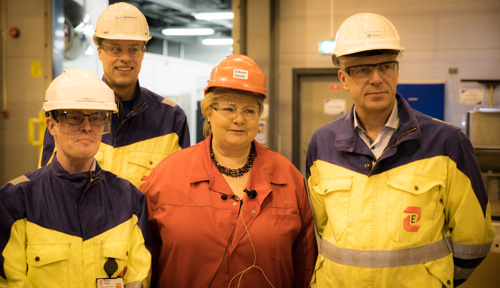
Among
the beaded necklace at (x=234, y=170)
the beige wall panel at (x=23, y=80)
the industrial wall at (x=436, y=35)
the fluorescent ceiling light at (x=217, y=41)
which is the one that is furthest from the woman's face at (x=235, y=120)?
the fluorescent ceiling light at (x=217, y=41)

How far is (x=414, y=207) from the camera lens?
1.96 metres

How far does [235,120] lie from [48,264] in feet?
3.11

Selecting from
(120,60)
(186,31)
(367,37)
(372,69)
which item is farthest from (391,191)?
(186,31)

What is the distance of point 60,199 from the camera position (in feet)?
5.76

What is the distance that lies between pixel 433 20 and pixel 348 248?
4.70m

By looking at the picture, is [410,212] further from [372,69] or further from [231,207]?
[231,207]

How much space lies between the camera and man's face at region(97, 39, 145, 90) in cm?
252

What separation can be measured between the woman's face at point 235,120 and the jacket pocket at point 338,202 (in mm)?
429

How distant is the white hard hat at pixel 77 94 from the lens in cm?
176

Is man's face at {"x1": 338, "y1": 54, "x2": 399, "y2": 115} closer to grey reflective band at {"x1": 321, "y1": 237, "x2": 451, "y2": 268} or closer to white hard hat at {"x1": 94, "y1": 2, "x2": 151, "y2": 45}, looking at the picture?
grey reflective band at {"x1": 321, "y1": 237, "x2": 451, "y2": 268}

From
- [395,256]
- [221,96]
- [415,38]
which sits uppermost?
[415,38]

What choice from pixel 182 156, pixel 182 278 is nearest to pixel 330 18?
pixel 182 156

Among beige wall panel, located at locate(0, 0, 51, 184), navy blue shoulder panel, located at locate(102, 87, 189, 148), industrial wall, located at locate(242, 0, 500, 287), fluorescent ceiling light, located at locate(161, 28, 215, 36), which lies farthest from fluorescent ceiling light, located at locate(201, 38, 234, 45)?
navy blue shoulder panel, located at locate(102, 87, 189, 148)

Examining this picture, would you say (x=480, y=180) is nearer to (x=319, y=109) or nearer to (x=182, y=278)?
(x=182, y=278)
